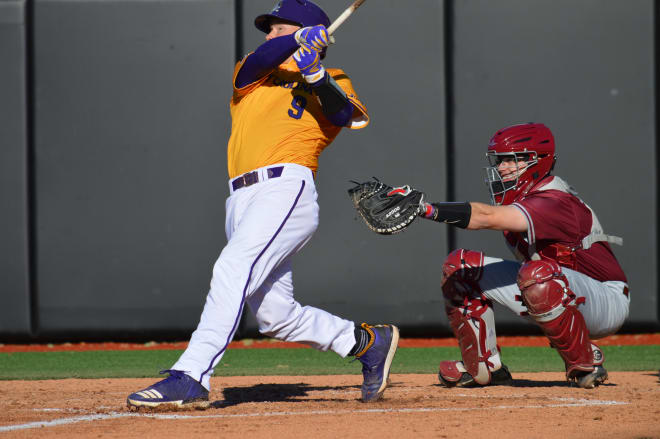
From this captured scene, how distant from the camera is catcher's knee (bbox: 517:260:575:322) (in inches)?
154

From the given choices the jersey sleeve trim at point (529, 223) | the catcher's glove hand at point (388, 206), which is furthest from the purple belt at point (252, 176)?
the jersey sleeve trim at point (529, 223)

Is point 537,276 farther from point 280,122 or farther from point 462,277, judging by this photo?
point 280,122

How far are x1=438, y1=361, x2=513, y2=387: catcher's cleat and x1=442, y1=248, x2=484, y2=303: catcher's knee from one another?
1.09ft

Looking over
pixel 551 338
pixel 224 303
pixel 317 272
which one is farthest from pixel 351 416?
pixel 317 272

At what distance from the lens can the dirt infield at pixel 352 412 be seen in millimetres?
2992

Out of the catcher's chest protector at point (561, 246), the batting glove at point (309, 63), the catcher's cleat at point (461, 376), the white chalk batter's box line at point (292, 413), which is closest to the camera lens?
the white chalk batter's box line at point (292, 413)

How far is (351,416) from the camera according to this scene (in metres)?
3.34

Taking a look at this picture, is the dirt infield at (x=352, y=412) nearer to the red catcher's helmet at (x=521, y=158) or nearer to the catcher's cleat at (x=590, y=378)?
the catcher's cleat at (x=590, y=378)

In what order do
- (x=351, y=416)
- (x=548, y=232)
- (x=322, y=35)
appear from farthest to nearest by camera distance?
(x=548, y=232)
(x=322, y=35)
(x=351, y=416)

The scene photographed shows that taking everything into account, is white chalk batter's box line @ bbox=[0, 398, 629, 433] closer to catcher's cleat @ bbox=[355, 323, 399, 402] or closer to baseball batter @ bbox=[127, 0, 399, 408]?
baseball batter @ bbox=[127, 0, 399, 408]

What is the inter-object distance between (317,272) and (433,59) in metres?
2.00

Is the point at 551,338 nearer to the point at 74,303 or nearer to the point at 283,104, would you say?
the point at 283,104

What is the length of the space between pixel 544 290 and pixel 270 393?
4.65 ft

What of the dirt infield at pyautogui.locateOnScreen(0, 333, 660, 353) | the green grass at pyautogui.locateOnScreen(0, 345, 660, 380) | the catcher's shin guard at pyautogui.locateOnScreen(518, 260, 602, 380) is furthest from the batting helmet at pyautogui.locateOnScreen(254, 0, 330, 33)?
the dirt infield at pyautogui.locateOnScreen(0, 333, 660, 353)
